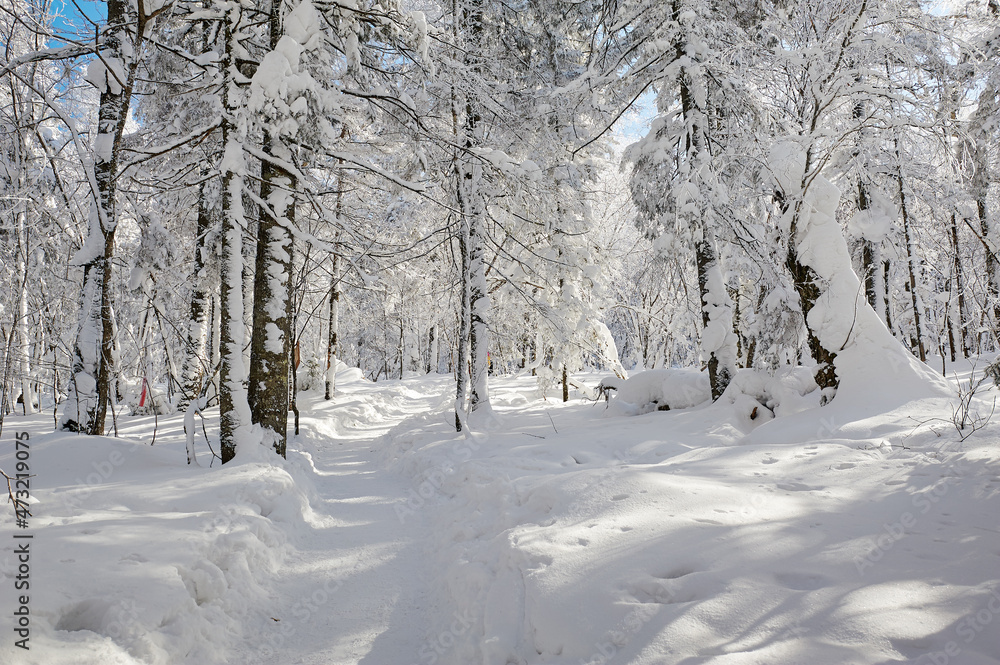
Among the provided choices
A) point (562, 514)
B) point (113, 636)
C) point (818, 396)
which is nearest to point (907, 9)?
point (818, 396)

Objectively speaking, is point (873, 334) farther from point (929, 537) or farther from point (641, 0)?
point (641, 0)

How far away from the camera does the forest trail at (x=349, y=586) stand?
3041 millimetres

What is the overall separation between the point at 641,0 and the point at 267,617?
36.8 feet

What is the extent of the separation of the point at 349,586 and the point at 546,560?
6.18ft

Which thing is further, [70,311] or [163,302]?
[70,311]

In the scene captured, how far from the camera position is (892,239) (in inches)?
539

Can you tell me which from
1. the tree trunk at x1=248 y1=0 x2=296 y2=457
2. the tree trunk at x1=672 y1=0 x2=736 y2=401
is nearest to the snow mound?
the tree trunk at x1=248 y1=0 x2=296 y2=457

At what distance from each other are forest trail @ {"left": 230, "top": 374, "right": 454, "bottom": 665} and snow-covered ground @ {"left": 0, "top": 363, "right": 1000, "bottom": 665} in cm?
2

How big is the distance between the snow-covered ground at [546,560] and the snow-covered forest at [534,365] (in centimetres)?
2

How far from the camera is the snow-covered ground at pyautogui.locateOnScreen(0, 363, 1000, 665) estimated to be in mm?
2221

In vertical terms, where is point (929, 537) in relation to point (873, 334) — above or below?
below

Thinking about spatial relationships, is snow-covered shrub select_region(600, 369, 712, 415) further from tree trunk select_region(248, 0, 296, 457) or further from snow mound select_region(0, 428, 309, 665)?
snow mound select_region(0, 428, 309, 665)

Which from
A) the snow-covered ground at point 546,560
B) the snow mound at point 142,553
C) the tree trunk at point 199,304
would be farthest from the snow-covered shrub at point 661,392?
the tree trunk at point 199,304

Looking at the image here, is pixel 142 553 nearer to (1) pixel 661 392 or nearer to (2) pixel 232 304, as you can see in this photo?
(2) pixel 232 304
